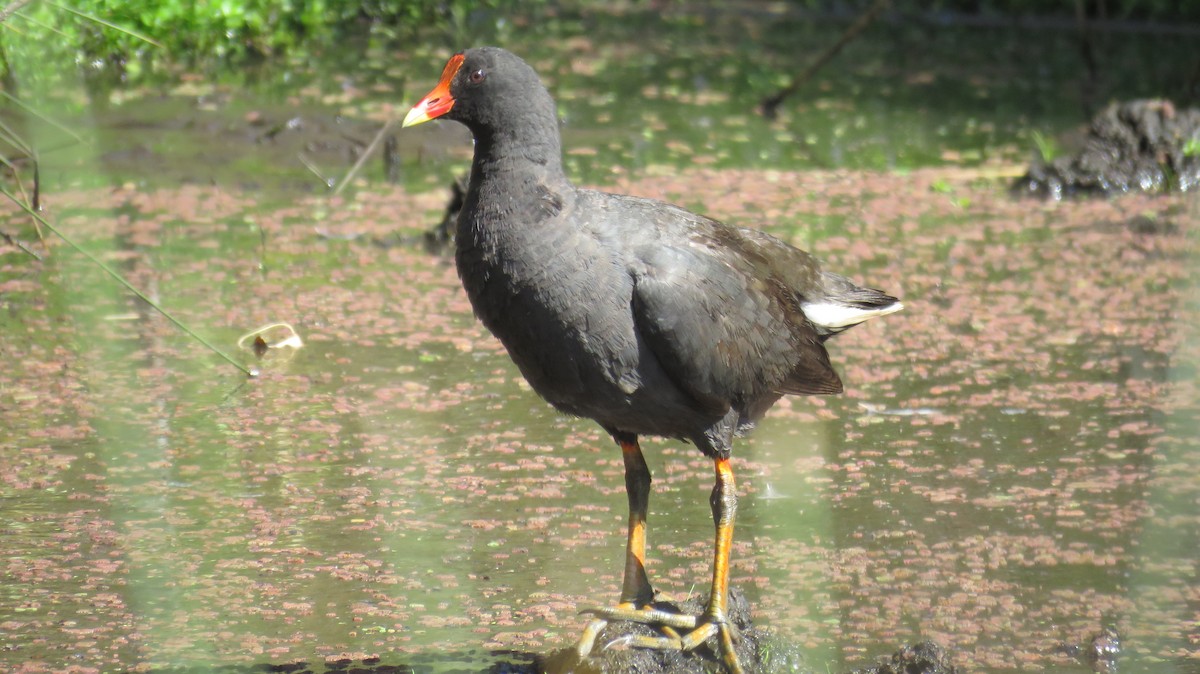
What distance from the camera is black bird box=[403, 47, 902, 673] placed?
328cm

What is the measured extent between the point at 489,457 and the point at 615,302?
1.44m

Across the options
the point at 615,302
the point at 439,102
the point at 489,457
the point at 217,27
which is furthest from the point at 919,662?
the point at 217,27

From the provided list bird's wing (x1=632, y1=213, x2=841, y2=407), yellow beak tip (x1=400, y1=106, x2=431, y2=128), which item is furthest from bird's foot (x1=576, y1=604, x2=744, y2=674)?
yellow beak tip (x1=400, y1=106, x2=431, y2=128)

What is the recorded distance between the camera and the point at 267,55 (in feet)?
32.4

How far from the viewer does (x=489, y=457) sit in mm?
4645

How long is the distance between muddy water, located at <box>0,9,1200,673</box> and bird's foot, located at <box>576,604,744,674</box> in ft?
0.68

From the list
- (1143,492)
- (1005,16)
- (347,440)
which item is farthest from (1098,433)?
(1005,16)

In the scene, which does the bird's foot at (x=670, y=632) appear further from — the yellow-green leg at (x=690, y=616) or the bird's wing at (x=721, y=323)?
the bird's wing at (x=721, y=323)

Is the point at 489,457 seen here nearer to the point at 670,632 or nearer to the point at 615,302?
the point at 670,632

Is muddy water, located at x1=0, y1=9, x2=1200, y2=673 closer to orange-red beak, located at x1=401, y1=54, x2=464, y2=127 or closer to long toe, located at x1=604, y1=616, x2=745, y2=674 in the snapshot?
long toe, located at x1=604, y1=616, x2=745, y2=674

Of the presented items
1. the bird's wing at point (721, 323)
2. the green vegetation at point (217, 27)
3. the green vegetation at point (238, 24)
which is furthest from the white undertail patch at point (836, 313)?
the green vegetation at point (217, 27)

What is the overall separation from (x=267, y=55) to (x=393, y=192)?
2.92 meters

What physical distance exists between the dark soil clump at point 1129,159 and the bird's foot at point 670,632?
5130mm

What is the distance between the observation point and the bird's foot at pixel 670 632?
10.9ft
